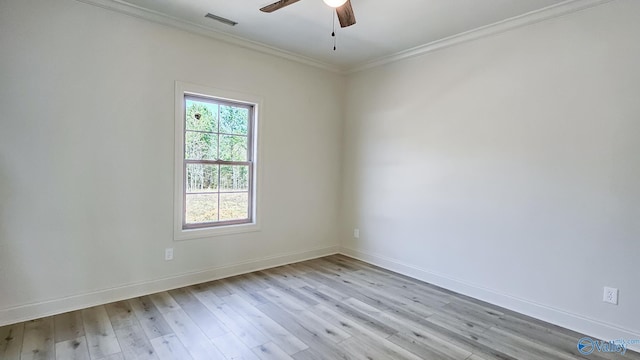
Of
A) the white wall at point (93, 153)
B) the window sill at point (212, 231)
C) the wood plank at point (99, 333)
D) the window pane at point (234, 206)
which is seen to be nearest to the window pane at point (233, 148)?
the window pane at point (234, 206)

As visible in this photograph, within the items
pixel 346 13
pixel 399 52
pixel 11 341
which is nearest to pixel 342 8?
pixel 346 13

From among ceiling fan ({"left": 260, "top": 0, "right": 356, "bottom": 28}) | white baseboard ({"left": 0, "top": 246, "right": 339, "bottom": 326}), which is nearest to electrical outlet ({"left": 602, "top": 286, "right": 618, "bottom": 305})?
ceiling fan ({"left": 260, "top": 0, "right": 356, "bottom": 28})

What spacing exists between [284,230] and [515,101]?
9.74 ft

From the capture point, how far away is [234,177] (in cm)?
390

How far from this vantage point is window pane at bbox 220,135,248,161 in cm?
379

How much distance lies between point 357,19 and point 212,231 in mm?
2682

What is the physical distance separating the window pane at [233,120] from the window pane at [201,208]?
31.2 inches

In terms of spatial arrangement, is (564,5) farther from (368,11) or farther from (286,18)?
(286,18)

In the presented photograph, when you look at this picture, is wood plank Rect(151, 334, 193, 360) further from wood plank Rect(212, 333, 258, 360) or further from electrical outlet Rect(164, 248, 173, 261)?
electrical outlet Rect(164, 248, 173, 261)

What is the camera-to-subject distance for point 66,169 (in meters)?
2.79

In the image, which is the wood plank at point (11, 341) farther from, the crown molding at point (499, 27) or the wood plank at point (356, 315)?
the crown molding at point (499, 27)

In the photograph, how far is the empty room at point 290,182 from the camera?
8.32 feet

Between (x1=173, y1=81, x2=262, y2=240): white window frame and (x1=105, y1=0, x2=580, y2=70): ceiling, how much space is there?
2.15ft

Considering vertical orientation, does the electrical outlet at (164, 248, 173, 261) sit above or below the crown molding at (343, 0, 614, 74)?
below
